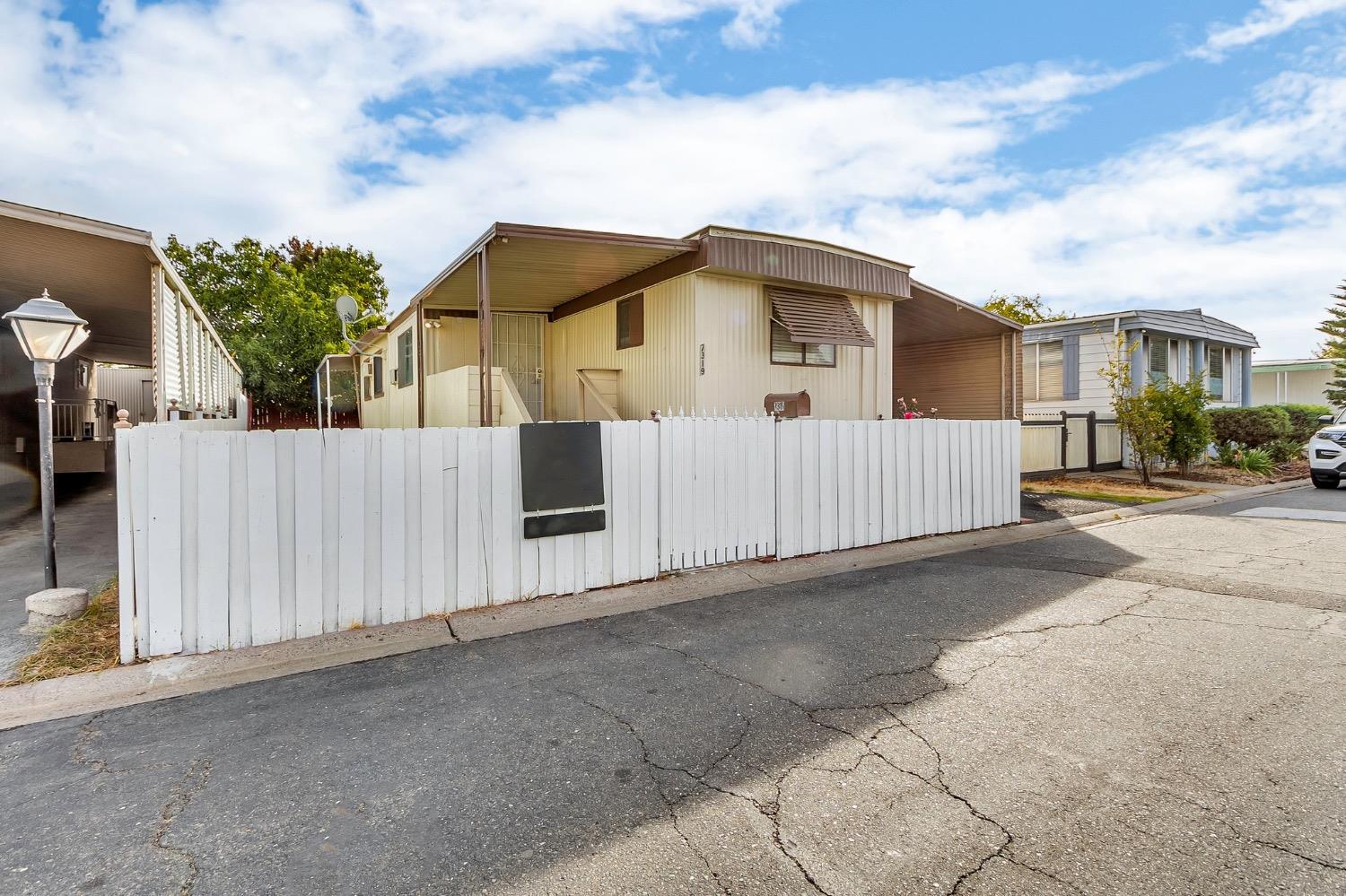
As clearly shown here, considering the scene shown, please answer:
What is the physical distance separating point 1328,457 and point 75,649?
19.0 meters

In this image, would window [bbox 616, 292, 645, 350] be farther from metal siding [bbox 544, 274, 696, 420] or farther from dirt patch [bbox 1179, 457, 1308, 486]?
dirt patch [bbox 1179, 457, 1308, 486]

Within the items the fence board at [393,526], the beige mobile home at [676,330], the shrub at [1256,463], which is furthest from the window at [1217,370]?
the fence board at [393,526]

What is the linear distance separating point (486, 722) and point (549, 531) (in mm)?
2205

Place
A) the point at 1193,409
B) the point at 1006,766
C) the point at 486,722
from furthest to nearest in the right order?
the point at 1193,409
the point at 486,722
the point at 1006,766

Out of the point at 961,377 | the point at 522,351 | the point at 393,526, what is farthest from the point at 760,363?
the point at 393,526

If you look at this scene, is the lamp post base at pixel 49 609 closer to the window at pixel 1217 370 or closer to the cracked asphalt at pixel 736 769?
the cracked asphalt at pixel 736 769

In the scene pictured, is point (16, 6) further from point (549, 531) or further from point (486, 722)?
point (486, 722)

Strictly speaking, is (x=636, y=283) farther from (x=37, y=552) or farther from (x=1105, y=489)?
(x=1105, y=489)

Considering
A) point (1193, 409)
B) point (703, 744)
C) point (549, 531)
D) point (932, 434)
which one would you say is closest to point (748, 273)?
point (932, 434)

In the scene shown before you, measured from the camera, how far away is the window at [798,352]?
9453 mm

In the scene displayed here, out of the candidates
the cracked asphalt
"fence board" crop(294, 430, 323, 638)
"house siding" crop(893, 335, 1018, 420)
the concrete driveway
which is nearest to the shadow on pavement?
the cracked asphalt

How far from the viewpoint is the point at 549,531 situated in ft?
17.2

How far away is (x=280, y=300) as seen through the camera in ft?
87.7

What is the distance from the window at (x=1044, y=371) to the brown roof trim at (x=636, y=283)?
13761mm
